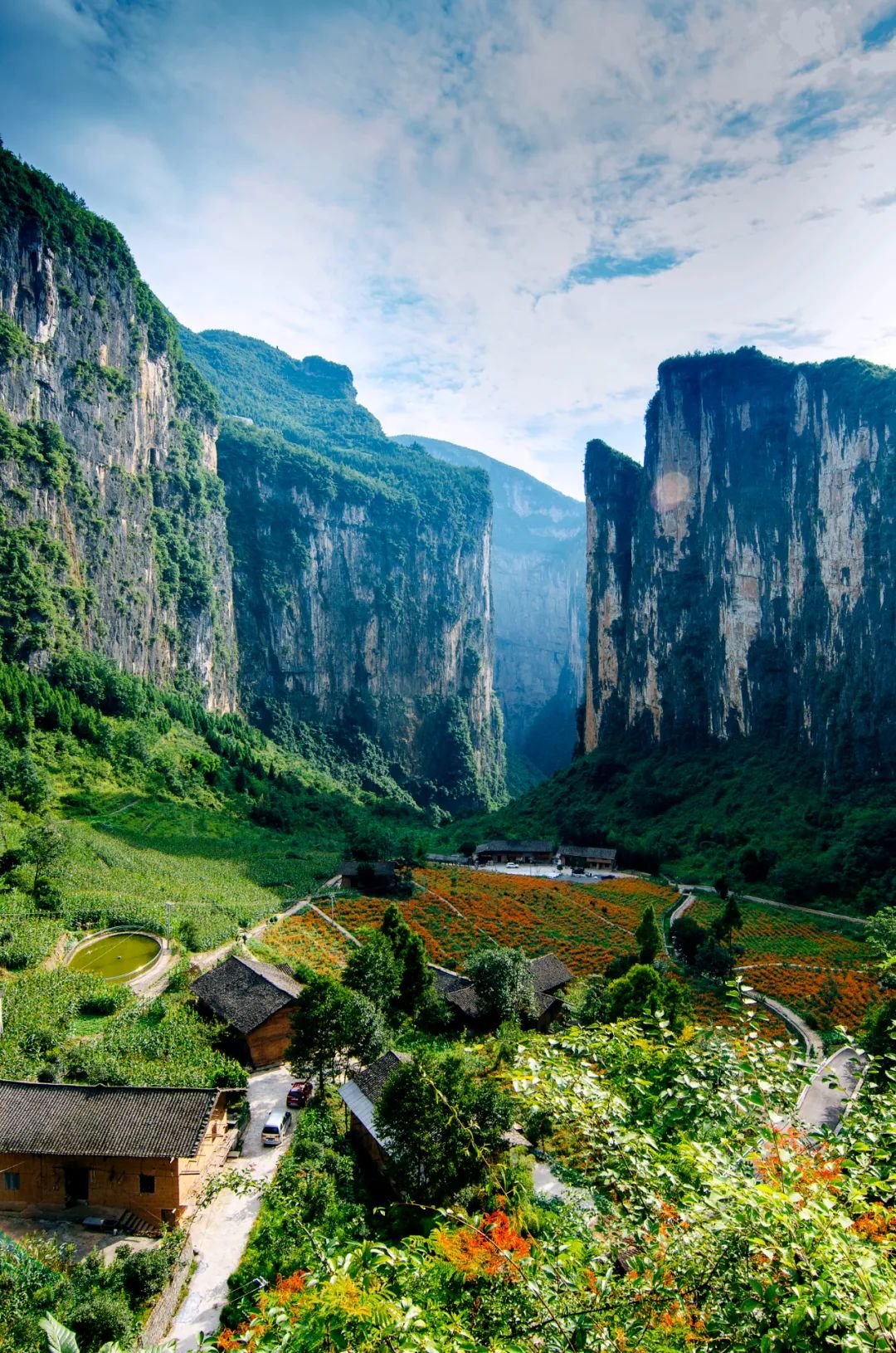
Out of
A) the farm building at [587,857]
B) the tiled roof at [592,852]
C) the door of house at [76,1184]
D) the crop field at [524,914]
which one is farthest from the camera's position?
the tiled roof at [592,852]

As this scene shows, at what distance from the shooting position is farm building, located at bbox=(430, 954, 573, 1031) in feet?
77.2

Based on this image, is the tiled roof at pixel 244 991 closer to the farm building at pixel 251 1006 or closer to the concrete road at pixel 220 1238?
the farm building at pixel 251 1006

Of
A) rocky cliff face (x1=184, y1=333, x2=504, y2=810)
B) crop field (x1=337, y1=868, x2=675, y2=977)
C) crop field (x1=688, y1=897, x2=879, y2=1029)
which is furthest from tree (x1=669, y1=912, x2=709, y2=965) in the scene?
rocky cliff face (x1=184, y1=333, x2=504, y2=810)

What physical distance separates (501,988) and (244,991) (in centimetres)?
780

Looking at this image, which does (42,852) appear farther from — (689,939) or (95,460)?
(95,460)

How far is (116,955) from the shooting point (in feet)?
82.8

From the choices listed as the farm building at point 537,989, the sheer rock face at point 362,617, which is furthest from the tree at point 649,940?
the sheer rock face at point 362,617

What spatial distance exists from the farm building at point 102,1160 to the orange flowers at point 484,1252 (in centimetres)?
1215

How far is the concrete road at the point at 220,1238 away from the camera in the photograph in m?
12.0

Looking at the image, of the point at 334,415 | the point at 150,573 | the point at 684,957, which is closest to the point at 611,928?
the point at 684,957

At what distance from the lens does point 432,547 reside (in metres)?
112

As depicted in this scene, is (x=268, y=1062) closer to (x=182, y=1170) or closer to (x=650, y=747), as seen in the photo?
(x=182, y=1170)

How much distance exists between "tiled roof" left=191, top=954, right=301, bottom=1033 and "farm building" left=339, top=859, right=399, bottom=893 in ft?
54.7

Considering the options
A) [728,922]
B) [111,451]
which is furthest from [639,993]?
[111,451]
